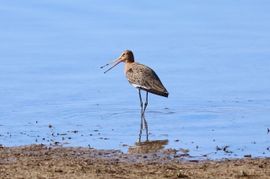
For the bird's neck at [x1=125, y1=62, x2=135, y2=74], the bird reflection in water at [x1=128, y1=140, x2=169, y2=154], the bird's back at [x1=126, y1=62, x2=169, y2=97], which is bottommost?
the bird reflection in water at [x1=128, y1=140, x2=169, y2=154]

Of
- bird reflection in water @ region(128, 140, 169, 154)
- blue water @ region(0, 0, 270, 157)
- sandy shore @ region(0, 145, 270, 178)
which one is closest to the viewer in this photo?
sandy shore @ region(0, 145, 270, 178)

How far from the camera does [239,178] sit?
9914 mm

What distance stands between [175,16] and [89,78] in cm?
491

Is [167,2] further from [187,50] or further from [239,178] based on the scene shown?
[239,178]

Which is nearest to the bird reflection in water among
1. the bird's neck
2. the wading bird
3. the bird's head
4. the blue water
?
the blue water

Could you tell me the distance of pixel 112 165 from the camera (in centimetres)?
1055

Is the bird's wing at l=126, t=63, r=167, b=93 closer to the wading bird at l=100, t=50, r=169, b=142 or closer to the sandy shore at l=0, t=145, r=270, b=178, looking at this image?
the wading bird at l=100, t=50, r=169, b=142

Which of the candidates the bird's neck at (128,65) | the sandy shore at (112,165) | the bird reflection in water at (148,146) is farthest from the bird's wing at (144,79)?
the sandy shore at (112,165)

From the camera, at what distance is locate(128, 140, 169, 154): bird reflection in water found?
459 inches

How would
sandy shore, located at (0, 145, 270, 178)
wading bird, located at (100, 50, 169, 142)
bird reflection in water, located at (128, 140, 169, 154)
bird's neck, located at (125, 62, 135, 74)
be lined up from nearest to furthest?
sandy shore, located at (0, 145, 270, 178), bird reflection in water, located at (128, 140, 169, 154), wading bird, located at (100, 50, 169, 142), bird's neck, located at (125, 62, 135, 74)

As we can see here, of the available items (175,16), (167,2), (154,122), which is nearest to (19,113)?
(154,122)

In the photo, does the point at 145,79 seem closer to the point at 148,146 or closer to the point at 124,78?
the point at 124,78

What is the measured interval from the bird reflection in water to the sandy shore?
0.13 meters

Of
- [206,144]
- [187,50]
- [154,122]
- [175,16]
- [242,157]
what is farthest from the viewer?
[175,16]
